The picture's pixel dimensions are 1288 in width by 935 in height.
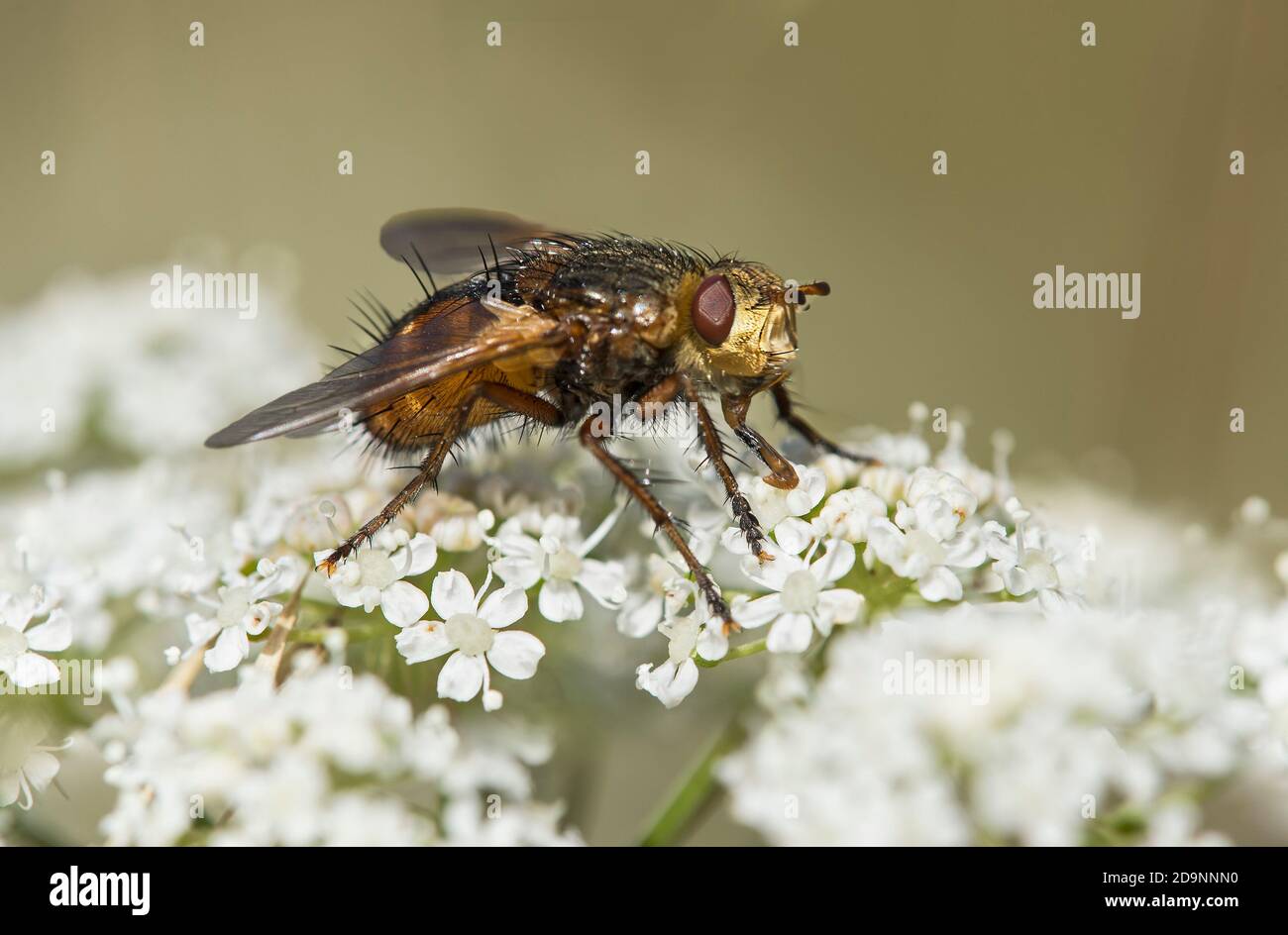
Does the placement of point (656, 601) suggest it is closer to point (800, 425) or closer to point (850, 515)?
point (850, 515)

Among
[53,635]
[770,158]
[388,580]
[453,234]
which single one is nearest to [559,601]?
[388,580]

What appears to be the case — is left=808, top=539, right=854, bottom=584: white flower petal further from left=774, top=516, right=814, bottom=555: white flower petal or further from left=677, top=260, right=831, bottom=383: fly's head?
left=677, top=260, right=831, bottom=383: fly's head

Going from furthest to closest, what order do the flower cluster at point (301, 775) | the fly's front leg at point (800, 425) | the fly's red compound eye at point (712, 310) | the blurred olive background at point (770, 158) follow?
the blurred olive background at point (770, 158) < the fly's front leg at point (800, 425) < the fly's red compound eye at point (712, 310) < the flower cluster at point (301, 775)

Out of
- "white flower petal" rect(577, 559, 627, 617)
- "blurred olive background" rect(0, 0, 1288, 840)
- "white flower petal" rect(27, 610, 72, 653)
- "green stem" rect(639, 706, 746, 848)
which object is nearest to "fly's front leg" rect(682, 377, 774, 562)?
A: "white flower petal" rect(577, 559, 627, 617)

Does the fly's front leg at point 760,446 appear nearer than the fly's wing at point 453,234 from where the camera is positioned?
Yes

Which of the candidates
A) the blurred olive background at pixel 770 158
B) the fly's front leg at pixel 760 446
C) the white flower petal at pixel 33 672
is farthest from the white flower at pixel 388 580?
the blurred olive background at pixel 770 158

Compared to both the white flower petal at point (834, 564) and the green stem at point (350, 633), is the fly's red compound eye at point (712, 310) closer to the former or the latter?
the white flower petal at point (834, 564)
